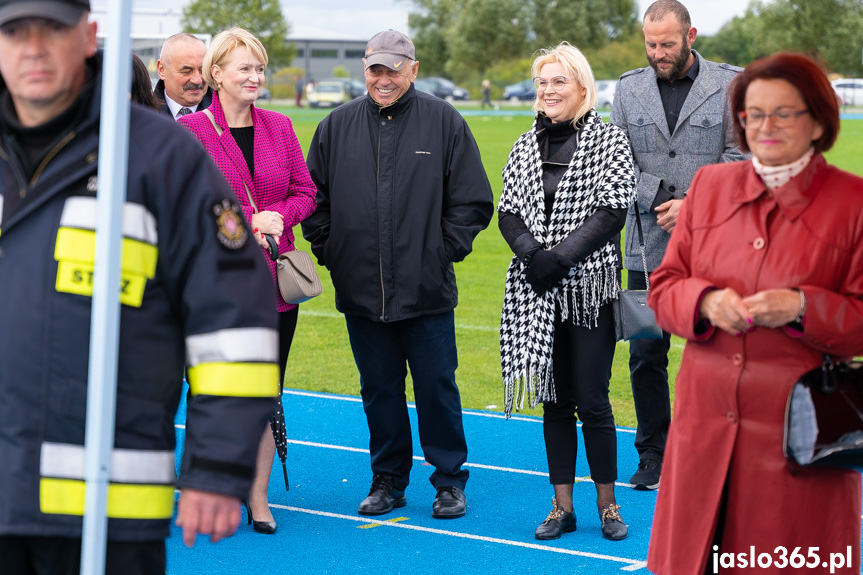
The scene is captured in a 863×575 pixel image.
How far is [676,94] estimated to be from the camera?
6.03 m

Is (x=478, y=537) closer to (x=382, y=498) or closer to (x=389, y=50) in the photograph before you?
(x=382, y=498)

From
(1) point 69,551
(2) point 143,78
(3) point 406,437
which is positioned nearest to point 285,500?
(3) point 406,437

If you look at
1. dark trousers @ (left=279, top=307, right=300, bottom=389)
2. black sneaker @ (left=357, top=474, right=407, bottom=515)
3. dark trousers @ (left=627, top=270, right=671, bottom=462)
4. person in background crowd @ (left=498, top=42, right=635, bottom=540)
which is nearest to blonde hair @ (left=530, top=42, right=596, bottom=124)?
person in background crowd @ (left=498, top=42, right=635, bottom=540)

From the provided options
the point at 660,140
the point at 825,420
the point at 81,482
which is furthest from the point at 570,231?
the point at 81,482

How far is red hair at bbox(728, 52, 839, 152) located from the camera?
3223 mm

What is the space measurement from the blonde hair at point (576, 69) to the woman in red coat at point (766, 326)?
1.97m

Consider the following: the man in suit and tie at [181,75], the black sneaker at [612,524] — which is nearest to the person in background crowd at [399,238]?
the black sneaker at [612,524]

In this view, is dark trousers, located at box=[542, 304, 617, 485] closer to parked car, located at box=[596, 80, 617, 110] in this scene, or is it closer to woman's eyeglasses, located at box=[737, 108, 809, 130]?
woman's eyeglasses, located at box=[737, 108, 809, 130]

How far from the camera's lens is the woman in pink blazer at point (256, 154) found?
524 cm

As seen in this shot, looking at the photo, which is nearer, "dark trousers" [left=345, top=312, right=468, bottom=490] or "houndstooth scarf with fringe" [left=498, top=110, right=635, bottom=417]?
"houndstooth scarf with fringe" [left=498, top=110, right=635, bottom=417]

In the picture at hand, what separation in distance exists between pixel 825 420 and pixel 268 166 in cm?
316

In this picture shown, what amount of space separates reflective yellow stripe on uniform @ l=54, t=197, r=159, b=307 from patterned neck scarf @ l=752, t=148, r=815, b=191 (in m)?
1.82

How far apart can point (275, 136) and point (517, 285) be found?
142cm

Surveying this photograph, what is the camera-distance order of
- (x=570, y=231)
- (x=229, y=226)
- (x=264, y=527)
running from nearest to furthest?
(x=229, y=226) → (x=570, y=231) → (x=264, y=527)
